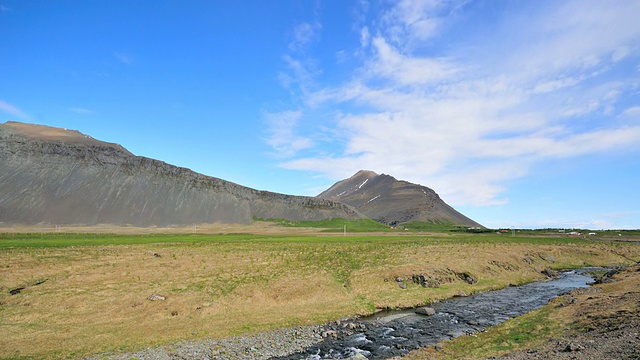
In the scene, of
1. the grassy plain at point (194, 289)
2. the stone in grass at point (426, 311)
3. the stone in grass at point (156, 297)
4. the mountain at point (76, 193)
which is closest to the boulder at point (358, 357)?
the grassy plain at point (194, 289)

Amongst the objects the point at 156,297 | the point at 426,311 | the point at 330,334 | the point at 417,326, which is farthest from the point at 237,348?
the point at 426,311

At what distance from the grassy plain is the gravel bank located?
1378 mm

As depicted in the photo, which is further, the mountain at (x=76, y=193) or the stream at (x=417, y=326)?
the mountain at (x=76, y=193)

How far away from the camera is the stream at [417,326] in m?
25.4

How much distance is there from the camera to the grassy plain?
27.6 metres

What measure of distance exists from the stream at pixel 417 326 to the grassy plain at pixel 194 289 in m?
2.61

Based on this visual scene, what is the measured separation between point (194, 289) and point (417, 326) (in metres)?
24.0

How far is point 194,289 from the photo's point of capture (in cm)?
3797

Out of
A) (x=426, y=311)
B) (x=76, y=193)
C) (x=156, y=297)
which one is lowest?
(x=156, y=297)

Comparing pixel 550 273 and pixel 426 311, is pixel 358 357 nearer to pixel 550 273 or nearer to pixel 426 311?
pixel 426 311

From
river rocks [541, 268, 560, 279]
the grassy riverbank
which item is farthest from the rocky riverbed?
river rocks [541, 268, 560, 279]

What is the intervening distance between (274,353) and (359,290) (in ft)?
61.0

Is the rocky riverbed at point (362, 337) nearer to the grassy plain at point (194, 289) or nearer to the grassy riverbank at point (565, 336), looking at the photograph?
the grassy plain at point (194, 289)

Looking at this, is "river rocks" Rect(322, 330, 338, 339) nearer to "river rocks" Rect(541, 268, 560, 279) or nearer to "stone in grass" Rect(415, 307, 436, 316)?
"stone in grass" Rect(415, 307, 436, 316)
